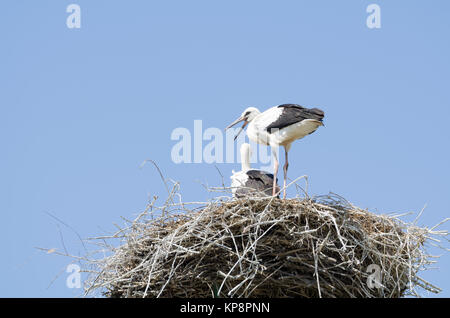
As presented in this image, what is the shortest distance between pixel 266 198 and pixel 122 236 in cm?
162

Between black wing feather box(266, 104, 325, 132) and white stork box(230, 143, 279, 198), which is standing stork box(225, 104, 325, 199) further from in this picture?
white stork box(230, 143, 279, 198)

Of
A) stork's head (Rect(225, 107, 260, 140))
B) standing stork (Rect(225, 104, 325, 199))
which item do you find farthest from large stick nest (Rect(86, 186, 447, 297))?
stork's head (Rect(225, 107, 260, 140))

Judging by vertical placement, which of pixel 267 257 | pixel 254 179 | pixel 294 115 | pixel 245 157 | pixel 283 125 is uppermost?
pixel 294 115

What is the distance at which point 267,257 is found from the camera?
6.55 meters

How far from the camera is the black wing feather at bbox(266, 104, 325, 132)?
8.04 metres

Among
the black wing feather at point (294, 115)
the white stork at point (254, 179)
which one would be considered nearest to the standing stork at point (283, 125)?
the black wing feather at point (294, 115)

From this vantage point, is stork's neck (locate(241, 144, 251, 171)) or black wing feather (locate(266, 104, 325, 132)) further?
stork's neck (locate(241, 144, 251, 171))

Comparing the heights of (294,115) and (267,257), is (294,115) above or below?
above

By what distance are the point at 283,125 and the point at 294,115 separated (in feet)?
0.64

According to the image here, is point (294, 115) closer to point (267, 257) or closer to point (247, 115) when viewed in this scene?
point (247, 115)

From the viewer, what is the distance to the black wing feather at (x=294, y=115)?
8.04 metres

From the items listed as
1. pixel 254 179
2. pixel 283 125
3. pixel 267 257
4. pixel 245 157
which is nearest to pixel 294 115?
pixel 283 125
